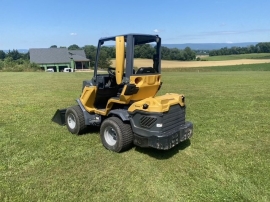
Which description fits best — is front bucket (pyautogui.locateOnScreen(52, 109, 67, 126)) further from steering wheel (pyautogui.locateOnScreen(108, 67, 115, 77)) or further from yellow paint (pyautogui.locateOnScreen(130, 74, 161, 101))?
yellow paint (pyautogui.locateOnScreen(130, 74, 161, 101))

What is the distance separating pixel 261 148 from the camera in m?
5.39

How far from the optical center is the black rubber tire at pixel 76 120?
19.3 ft

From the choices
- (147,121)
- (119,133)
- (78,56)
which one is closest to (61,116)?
(119,133)

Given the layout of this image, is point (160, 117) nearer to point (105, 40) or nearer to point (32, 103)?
point (105, 40)

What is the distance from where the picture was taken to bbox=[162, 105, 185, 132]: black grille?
14.9 ft

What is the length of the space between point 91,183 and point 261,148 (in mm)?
3689

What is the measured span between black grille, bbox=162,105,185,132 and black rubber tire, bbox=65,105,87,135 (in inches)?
87.6

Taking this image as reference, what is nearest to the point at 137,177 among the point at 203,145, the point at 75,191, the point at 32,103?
the point at 75,191

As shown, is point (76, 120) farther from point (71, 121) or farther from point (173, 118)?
point (173, 118)

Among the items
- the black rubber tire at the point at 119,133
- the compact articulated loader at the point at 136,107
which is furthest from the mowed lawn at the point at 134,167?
the compact articulated loader at the point at 136,107

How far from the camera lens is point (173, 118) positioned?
15.6 ft

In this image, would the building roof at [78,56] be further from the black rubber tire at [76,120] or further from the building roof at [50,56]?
the black rubber tire at [76,120]

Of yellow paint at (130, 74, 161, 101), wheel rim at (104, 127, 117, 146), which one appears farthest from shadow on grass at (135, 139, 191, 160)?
yellow paint at (130, 74, 161, 101)

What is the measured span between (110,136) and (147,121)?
41.3 inches
